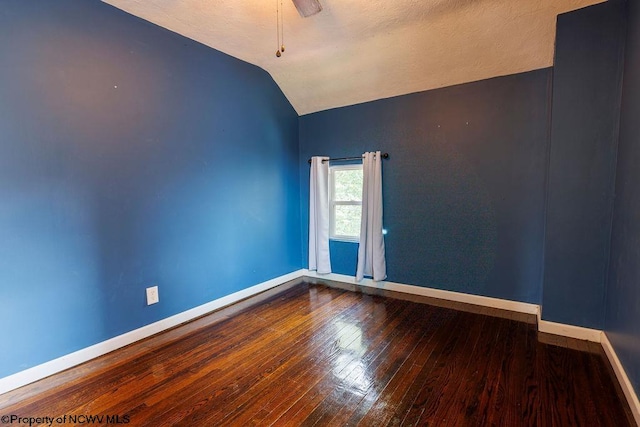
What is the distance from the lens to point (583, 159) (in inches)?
89.2

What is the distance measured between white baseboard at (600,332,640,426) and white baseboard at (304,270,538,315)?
2.19 feet

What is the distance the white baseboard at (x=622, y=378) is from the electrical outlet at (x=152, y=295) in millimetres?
3151

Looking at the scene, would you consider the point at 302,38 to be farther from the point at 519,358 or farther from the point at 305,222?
the point at 519,358

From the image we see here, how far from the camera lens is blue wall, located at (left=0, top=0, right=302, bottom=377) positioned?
1.85 meters

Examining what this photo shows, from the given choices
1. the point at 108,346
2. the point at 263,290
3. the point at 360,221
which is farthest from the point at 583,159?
the point at 108,346

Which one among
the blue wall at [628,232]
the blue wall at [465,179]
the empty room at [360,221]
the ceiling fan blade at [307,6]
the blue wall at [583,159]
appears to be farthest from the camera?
the blue wall at [465,179]

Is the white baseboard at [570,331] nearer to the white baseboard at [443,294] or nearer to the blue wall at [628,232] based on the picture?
the blue wall at [628,232]

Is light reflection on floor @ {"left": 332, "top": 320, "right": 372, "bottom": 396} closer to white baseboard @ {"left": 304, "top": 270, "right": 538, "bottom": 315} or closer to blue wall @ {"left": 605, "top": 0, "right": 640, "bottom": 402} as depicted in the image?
white baseboard @ {"left": 304, "top": 270, "right": 538, "bottom": 315}

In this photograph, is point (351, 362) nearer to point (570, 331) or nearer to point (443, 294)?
point (443, 294)

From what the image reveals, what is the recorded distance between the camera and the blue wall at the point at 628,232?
168 centimetres

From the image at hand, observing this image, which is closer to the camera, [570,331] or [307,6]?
[307,6]

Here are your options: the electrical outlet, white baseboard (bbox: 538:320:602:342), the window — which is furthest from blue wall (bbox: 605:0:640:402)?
the electrical outlet

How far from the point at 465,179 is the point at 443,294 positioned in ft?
4.12

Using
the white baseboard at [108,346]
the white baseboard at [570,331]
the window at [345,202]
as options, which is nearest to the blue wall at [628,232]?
the white baseboard at [570,331]
